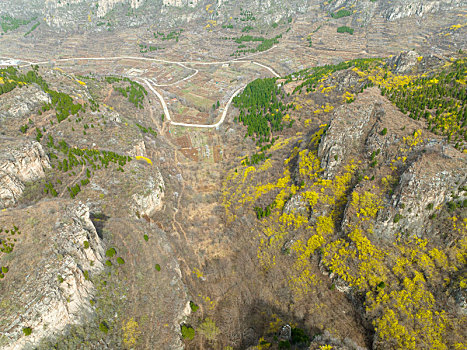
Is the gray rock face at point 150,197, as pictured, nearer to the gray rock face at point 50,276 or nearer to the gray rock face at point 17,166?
the gray rock face at point 50,276

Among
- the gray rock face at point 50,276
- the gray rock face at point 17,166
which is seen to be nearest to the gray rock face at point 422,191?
the gray rock face at point 50,276

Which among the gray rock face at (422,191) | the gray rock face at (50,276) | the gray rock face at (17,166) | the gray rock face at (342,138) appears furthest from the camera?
the gray rock face at (342,138)

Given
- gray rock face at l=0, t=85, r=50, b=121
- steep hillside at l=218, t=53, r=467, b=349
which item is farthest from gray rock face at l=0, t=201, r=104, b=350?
gray rock face at l=0, t=85, r=50, b=121

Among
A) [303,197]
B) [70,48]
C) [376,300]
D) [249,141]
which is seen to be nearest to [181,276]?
[303,197]

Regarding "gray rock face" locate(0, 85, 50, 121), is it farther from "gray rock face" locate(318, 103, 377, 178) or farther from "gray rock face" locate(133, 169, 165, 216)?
"gray rock face" locate(318, 103, 377, 178)

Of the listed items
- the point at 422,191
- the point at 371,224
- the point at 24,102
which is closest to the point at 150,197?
the point at 24,102

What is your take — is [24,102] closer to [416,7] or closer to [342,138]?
[342,138]

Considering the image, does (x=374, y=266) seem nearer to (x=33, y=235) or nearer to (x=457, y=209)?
(x=457, y=209)
